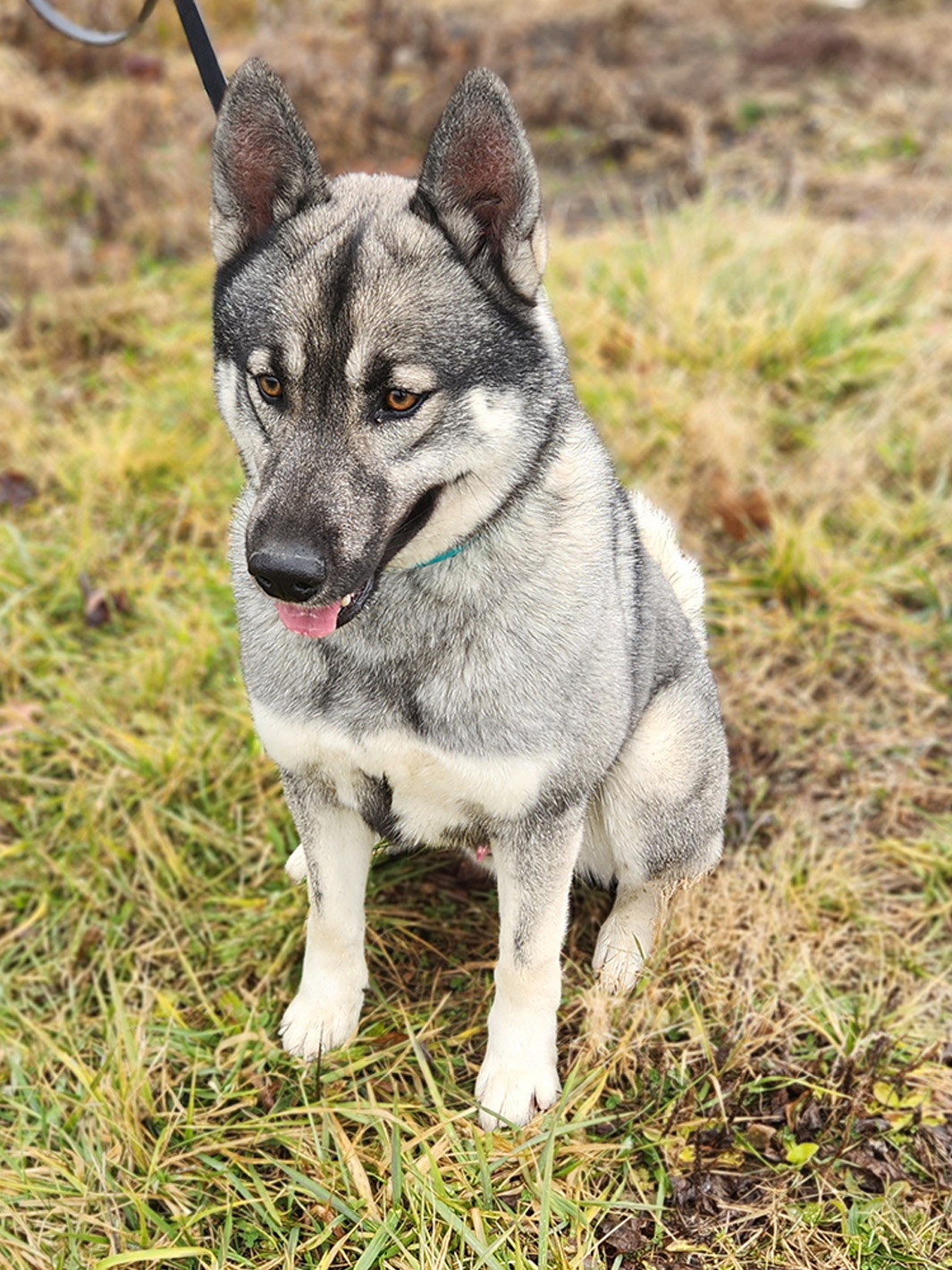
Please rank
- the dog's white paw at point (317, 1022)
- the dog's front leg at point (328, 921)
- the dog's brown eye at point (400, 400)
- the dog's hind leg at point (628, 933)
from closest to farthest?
the dog's brown eye at point (400, 400), the dog's front leg at point (328, 921), the dog's white paw at point (317, 1022), the dog's hind leg at point (628, 933)

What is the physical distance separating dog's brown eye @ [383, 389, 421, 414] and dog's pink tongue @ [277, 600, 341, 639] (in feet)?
1.28

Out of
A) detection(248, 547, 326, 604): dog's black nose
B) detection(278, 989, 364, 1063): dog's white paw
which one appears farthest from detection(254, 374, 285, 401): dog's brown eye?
detection(278, 989, 364, 1063): dog's white paw

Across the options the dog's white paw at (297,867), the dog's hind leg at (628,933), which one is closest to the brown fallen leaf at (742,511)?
the dog's hind leg at (628,933)

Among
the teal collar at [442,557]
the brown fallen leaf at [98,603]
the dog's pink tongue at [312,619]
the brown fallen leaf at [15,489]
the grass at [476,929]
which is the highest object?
the teal collar at [442,557]

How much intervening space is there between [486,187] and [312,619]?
90 centimetres

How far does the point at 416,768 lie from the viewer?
7.40 ft

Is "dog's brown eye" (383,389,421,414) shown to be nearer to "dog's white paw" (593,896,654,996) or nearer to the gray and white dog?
the gray and white dog

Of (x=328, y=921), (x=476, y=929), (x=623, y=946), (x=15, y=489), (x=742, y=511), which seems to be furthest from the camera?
(x=15, y=489)

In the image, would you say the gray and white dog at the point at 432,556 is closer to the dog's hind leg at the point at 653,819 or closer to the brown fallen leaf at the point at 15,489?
the dog's hind leg at the point at 653,819

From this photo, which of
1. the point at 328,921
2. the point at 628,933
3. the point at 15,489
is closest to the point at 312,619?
the point at 328,921

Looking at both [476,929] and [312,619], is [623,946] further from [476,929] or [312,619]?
[312,619]

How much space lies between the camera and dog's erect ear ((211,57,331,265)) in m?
2.11

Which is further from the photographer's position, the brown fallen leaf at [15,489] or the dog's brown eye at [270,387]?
the brown fallen leaf at [15,489]

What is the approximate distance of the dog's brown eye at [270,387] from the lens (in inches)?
82.0
